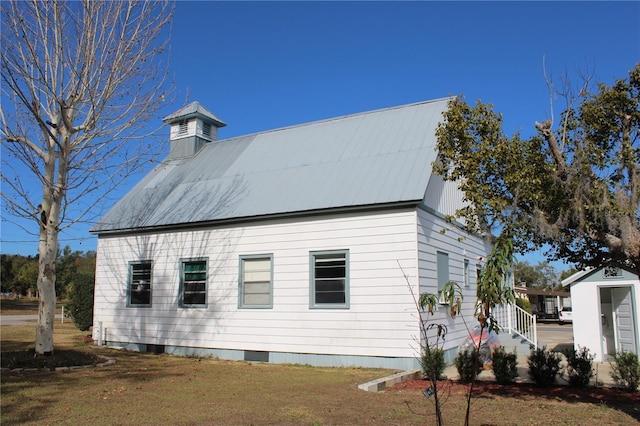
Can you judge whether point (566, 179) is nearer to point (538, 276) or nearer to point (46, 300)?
point (46, 300)

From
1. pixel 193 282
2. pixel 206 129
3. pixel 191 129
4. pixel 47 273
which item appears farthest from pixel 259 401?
pixel 206 129

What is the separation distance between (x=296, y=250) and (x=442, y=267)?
154 inches

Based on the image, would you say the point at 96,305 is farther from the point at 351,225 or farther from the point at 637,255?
the point at 637,255

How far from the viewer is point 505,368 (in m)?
10.1

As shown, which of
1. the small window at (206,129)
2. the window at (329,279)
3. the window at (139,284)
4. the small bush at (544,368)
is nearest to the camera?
the small bush at (544,368)

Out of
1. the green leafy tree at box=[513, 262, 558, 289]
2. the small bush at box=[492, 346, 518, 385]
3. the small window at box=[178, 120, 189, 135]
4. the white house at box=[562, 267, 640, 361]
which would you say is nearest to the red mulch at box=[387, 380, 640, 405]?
the small bush at box=[492, 346, 518, 385]

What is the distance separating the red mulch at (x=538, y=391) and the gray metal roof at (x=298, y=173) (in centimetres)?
418

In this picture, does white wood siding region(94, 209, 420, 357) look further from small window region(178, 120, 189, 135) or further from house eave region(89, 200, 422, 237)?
small window region(178, 120, 189, 135)

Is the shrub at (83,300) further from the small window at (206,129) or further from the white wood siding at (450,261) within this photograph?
the white wood siding at (450,261)

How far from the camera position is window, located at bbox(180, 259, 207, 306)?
15133mm

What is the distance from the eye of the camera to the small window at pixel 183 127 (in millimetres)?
20578

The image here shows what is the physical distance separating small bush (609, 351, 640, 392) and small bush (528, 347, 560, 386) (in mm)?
1012

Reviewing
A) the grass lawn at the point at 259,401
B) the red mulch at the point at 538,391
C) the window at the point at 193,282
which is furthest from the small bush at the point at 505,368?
the window at the point at 193,282

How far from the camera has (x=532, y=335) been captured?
16781mm
